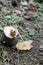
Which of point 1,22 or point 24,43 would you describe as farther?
point 1,22

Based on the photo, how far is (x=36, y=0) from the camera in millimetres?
4523

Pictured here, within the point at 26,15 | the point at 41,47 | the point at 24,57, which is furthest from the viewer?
the point at 26,15

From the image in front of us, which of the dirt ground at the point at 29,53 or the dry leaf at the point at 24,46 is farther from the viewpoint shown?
the dry leaf at the point at 24,46

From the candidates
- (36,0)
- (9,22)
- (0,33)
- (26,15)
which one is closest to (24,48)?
(0,33)

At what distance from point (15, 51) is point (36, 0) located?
1.87 m

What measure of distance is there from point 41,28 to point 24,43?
633mm

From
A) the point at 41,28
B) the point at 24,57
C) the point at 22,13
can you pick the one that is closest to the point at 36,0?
the point at 22,13

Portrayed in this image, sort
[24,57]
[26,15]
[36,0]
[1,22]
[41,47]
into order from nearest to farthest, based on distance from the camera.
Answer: [24,57]
[41,47]
[1,22]
[26,15]
[36,0]

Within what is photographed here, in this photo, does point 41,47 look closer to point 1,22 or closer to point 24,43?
point 24,43

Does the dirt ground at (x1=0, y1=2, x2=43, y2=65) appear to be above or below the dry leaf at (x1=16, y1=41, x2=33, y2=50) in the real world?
below

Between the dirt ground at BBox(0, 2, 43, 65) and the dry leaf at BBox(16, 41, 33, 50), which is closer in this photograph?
the dirt ground at BBox(0, 2, 43, 65)

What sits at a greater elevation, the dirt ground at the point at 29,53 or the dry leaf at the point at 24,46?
the dry leaf at the point at 24,46

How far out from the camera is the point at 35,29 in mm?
3506

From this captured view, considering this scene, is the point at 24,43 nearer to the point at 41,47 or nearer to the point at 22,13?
the point at 41,47
